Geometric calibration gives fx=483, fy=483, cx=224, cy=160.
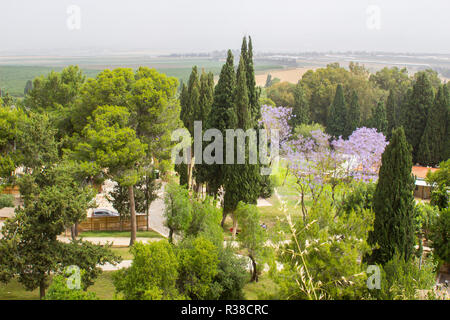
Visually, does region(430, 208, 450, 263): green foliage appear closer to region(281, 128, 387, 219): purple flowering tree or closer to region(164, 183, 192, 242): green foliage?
region(281, 128, 387, 219): purple flowering tree

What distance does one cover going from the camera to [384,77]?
5962 centimetres

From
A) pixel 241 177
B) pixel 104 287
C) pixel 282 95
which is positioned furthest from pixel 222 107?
pixel 282 95

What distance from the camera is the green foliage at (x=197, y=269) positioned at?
14.4 m

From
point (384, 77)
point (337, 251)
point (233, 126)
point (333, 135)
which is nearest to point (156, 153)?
point (233, 126)

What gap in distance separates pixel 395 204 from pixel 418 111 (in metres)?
26.9

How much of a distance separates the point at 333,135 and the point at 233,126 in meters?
25.5

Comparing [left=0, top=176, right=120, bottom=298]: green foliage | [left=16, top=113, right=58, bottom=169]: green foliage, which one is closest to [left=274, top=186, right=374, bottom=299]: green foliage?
[left=0, top=176, right=120, bottom=298]: green foliage

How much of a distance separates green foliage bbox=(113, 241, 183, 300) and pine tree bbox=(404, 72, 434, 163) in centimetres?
3252

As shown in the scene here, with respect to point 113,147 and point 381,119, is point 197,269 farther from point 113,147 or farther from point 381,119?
point 381,119

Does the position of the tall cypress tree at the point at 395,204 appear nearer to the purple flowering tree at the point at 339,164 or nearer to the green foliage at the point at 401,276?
the green foliage at the point at 401,276

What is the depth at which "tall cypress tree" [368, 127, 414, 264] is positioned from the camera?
16.6 metres
